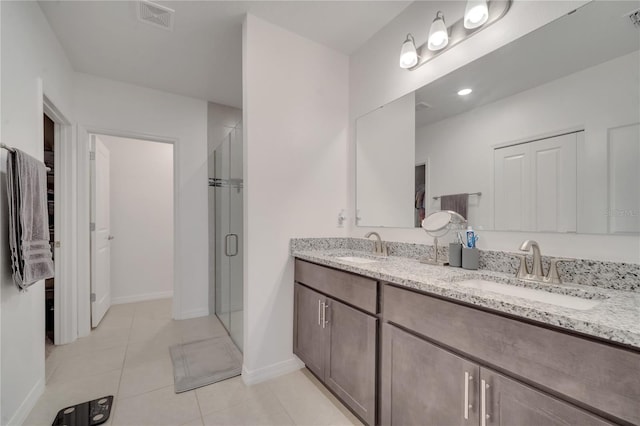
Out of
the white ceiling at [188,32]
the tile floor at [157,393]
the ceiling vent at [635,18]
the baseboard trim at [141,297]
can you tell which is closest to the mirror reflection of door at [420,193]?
the ceiling vent at [635,18]

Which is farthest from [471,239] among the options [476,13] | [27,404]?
[27,404]

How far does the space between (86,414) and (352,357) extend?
1.56 m

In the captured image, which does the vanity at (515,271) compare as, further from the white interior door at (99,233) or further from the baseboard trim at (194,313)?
the white interior door at (99,233)

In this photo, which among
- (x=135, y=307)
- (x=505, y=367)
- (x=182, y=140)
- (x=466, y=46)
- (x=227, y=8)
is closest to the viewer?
(x=505, y=367)

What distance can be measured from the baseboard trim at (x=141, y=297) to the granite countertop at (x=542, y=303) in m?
3.39

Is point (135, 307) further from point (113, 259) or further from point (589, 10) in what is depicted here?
point (589, 10)

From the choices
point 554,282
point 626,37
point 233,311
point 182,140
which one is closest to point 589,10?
point 626,37

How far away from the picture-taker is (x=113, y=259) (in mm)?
3535

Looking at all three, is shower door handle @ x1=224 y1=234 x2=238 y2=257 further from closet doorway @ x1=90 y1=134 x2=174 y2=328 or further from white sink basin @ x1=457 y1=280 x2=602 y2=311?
white sink basin @ x1=457 y1=280 x2=602 y2=311

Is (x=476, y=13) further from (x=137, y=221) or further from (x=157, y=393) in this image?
(x=137, y=221)

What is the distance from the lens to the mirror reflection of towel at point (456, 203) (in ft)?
5.08

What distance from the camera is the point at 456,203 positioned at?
1.59 meters

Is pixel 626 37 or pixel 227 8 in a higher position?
pixel 227 8

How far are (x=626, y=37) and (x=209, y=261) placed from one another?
140 inches
